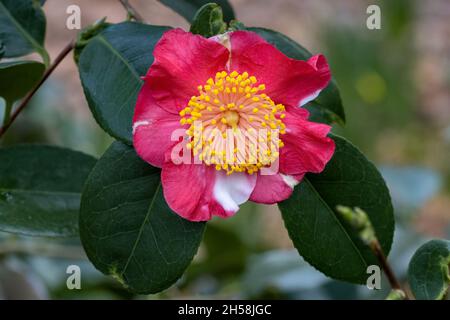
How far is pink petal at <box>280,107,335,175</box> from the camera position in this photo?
0.78 metres

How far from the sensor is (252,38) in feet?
2.56

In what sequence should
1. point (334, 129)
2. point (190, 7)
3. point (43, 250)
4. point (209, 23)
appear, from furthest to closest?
point (334, 129)
point (43, 250)
point (190, 7)
point (209, 23)

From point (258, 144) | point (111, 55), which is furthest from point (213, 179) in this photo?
point (111, 55)

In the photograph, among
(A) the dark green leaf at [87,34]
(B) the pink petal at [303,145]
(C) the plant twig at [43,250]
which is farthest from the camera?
(C) the plant twig at [43,250]

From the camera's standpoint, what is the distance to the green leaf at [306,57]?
0.85m

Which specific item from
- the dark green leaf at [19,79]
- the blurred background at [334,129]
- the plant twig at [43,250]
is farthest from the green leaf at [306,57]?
the plant twig at [43,250]

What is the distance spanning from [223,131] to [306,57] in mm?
141

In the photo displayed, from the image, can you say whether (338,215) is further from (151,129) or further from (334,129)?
(334,129)

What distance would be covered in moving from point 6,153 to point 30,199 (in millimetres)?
86

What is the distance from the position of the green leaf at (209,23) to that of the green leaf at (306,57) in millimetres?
52

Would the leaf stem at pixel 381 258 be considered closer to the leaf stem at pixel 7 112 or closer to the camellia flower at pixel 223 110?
the camellia flower at pixel 223 110

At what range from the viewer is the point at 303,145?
787 millimetres

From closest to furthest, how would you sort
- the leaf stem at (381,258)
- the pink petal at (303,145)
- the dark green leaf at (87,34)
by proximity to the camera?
the leaf stem at (381,258)
the pink petal at (303,145)
the dark green leaf at (87,34)

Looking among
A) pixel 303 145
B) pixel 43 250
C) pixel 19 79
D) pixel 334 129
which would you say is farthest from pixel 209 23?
pixel 334 129
